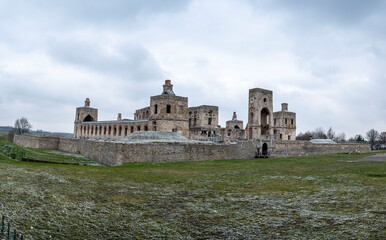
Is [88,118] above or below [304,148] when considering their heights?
above

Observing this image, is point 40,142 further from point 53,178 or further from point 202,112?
point 53,178

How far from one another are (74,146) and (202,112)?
103ft

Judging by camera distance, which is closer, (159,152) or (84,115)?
(159,152)

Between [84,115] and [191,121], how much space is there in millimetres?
26623

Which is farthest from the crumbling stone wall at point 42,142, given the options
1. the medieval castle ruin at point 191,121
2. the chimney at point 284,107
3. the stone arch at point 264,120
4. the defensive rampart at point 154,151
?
the chimney at point 284,107

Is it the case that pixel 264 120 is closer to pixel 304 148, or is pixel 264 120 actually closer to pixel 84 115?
pixel 304 148

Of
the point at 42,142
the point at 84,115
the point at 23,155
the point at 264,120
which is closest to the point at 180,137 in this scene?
the point at 23,155

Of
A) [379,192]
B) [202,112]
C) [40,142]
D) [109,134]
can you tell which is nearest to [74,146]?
[40,142]

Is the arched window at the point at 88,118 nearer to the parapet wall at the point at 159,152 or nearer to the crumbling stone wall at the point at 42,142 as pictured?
the crumbling stone wall at the point at 42,142

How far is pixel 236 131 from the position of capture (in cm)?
7106

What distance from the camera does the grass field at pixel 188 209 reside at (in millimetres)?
6148

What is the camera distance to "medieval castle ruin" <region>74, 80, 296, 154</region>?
41.2 metres

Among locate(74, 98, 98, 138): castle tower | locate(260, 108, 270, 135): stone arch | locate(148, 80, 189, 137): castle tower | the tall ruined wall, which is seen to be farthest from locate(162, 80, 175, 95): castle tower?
locate(74, 98, 98, 138): castle tower

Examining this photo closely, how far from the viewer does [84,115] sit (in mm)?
66875
